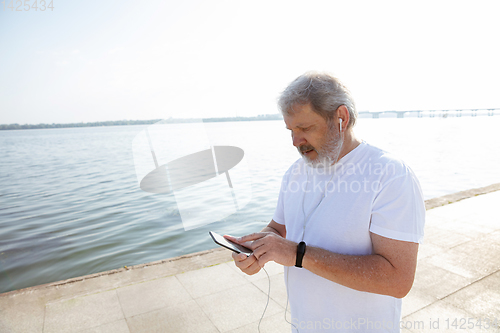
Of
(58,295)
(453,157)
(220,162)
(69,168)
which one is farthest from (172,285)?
(453,157)

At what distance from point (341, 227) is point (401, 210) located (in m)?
0.24

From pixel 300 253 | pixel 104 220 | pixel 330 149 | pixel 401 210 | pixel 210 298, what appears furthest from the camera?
pixel 104 220

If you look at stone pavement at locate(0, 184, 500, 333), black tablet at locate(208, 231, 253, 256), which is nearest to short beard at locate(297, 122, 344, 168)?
black tablet at locate(208, 231, 253, 256)

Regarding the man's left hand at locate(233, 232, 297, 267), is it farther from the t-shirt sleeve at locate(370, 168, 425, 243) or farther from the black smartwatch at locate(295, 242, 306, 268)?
the t-shirt sleeve at locate(370, 168, 425, 243)

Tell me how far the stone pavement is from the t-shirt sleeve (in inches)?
78.7

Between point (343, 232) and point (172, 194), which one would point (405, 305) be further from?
point (172, 194)

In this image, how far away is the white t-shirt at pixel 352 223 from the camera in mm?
1146

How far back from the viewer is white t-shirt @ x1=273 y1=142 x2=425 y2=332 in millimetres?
1146

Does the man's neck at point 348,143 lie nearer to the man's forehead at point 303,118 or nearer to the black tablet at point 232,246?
the man's forehead at point 303,118

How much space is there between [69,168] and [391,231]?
2137 cm

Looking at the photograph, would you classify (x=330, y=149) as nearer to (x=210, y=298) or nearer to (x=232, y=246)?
(x=232, y=246)

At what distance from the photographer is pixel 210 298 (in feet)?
10.9

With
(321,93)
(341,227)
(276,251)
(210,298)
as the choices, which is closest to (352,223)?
(341,227)

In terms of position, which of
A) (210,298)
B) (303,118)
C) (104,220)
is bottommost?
(104,220)
